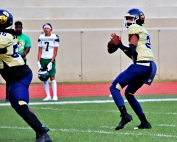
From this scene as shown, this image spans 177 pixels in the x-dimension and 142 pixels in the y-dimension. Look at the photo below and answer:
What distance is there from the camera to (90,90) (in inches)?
663

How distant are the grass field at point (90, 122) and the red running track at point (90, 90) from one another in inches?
63.1

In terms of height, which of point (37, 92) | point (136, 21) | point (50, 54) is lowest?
point (37, 92)

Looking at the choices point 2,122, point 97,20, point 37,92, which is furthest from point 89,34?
point 2,122

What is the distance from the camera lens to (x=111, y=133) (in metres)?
8.15

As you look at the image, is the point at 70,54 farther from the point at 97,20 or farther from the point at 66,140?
the point at 66,140

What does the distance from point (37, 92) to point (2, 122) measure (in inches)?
257

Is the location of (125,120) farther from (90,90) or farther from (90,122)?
(90,90)

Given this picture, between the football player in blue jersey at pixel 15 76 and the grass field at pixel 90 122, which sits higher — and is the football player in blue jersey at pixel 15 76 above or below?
above

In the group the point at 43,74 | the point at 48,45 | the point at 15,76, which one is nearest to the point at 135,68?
the point at 15,76

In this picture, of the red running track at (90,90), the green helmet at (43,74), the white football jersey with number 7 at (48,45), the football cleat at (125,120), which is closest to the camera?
the football cleat at (125,120)

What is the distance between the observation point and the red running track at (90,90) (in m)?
15.7

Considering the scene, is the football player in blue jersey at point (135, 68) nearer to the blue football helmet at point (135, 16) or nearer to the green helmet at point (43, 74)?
the blue football helmet at point (135, 16)

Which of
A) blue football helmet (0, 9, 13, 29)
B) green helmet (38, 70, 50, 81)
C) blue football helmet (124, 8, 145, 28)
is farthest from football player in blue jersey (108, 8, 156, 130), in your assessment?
green helmet (38, 70, 50, 81)

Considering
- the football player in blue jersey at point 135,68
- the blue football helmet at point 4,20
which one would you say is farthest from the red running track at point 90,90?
the blue football helmet at point 4,20
